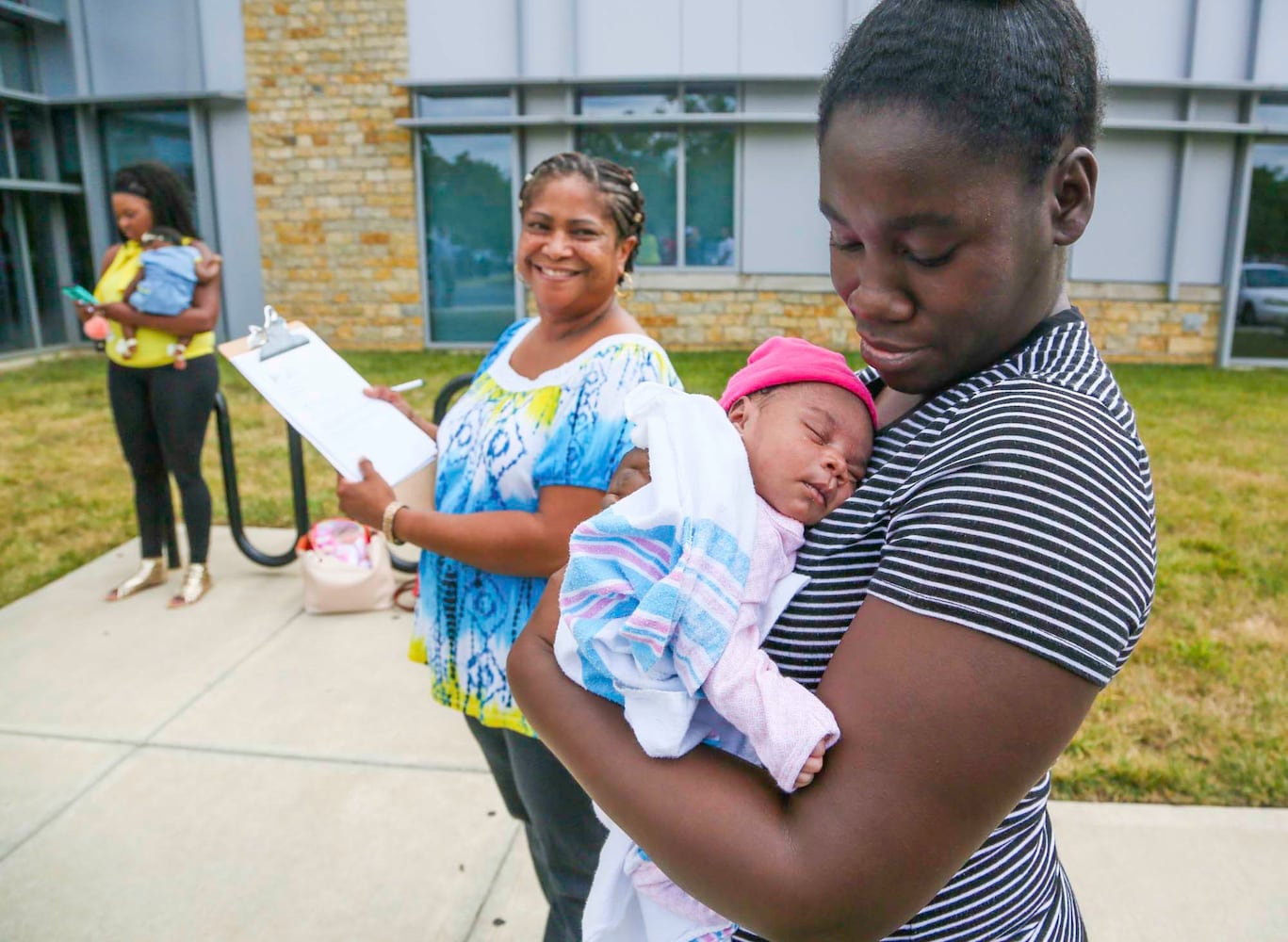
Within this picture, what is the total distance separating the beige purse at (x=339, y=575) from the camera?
16.3 ft

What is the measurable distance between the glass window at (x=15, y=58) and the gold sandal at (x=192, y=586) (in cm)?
1170

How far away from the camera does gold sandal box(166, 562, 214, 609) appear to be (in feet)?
16.9

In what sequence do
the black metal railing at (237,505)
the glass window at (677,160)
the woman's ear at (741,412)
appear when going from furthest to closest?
the glass window at (677,160), the black metal railing at (237,505), the woman's ear at (741,412)

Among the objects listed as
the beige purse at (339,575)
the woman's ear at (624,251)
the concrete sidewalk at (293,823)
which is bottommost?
the concrete sidewalk at (293,823)

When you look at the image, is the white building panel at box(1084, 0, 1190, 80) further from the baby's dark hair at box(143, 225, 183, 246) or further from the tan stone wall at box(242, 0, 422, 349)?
the baby's dark hair at box(143, 225, 183, 246)

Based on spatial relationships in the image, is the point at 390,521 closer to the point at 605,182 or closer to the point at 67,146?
the point at 605,182

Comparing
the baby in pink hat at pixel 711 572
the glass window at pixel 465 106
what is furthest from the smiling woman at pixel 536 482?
the glass window at pixel 465 106

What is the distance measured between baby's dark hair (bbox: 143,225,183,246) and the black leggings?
2.20ft

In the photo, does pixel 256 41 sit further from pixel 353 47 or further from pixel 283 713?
pixel 283 713

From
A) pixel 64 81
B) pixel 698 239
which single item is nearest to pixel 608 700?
pixel 698 239

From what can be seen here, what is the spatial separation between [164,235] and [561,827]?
4387mm

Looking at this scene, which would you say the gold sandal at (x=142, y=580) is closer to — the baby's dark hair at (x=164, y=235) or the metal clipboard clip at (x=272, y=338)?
the baby's dark hair at (x=164, y=235)

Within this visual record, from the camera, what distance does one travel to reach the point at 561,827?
2.16 meters

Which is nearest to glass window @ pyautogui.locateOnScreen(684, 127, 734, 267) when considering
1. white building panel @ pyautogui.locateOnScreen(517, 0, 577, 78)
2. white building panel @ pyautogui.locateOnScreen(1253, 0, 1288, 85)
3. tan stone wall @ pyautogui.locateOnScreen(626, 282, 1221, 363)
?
tan stone wall @ pyautogui.locateOnScreen(626, 282, 1221, 363)
